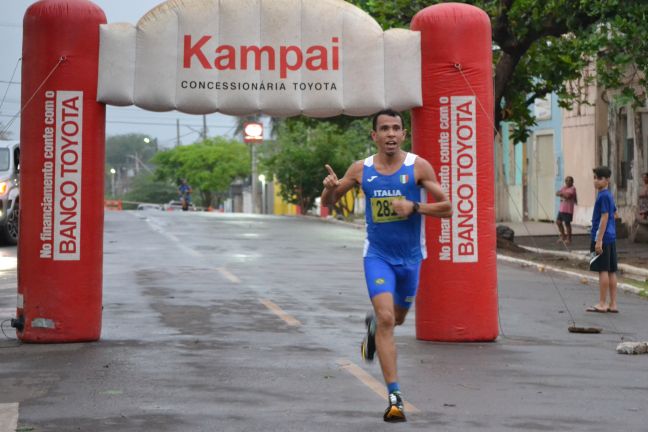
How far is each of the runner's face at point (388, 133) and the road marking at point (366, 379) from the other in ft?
5.68

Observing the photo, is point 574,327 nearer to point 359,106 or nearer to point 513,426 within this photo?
point 359,106

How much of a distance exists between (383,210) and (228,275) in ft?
37.5

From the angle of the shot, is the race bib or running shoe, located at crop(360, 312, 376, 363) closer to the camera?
running shoe, located at crop(360, 312, 376, 363)

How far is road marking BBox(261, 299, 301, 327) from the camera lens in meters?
13.6

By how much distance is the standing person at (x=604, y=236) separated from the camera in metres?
15.3

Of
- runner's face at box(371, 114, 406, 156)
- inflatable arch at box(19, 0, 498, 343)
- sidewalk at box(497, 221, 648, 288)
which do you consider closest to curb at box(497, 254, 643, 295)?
sidewalk at box(497, 221, 648, 288)

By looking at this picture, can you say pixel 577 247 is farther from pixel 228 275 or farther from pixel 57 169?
pixel 57 169

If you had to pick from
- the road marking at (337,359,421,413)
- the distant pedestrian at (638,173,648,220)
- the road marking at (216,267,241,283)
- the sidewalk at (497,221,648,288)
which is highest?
the distant pedestrian at (638,173,648,220)

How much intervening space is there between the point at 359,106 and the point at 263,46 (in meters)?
1.08

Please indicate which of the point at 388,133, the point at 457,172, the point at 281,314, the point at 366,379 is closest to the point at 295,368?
the point at 366,379

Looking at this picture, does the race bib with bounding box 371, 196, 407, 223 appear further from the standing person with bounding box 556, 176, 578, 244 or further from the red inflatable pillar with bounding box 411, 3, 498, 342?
the standing person with bounding box 556, 176, 578, 244

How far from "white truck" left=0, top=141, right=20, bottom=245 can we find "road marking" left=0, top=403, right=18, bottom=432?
1941cm

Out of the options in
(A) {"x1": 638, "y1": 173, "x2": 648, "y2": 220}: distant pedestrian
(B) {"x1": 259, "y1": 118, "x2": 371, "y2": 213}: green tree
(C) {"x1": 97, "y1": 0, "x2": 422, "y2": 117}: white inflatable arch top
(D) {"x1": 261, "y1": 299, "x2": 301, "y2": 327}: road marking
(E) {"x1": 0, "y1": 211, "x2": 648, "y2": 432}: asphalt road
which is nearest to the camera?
(E) {"x1": 0, "y1": 211, "x2": 648, "y2": 432}: asphalt road

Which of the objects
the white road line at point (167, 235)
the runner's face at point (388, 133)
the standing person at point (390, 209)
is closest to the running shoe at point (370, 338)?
the standing person at point (390, 209)
